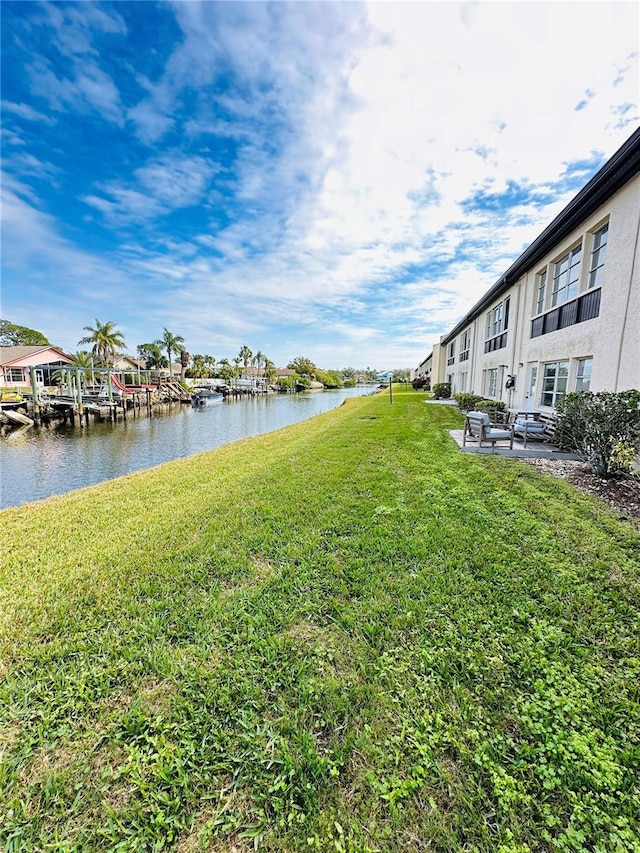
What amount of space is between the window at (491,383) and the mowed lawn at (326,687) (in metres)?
14.1

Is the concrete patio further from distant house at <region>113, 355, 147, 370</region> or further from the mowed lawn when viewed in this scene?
distant house at <region>113, 355, 147, 370</region>

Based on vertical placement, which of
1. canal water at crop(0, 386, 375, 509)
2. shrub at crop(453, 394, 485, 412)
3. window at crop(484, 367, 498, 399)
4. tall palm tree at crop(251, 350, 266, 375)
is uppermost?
tall palm tree at crop(251, 350, 266, 375)

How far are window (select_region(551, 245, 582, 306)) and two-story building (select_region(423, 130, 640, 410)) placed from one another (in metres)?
0.03

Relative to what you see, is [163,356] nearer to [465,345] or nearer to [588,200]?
[465,345]

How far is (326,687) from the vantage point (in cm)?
246

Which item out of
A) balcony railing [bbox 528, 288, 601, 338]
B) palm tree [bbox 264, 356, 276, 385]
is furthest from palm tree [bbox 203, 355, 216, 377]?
balcony railing [bbox 528, 288, 601, 338]

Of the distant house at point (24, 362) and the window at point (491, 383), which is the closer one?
the window at point (491, 383)

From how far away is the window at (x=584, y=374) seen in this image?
9.24 metres

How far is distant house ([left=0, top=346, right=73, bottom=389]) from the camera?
39453mm

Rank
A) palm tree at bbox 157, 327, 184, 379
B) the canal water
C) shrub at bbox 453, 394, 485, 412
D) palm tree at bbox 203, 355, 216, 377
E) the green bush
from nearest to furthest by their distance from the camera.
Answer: the green bush
the canal water
shrub at bbox 453, 394, 485, 412
palm tree at bbox 157, 327, 184, 379
palm tree at bbox 203, 355, 216, 377

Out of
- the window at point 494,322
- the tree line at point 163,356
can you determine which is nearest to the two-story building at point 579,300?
the window at point 494,322

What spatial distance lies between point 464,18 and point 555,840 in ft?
41.5

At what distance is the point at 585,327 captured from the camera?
→ 30.0 feet

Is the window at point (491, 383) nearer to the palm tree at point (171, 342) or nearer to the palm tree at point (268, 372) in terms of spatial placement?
the palm tree at point (171, 342)
